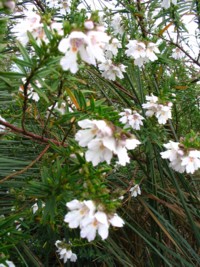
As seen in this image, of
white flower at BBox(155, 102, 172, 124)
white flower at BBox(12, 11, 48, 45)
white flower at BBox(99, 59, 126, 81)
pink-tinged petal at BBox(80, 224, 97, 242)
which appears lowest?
pink-tinged petal at BBox(80, 224, 97, 242)

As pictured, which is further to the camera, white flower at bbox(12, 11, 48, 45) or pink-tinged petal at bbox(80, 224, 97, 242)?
white flower at bbox(12, 11, 48, 45)

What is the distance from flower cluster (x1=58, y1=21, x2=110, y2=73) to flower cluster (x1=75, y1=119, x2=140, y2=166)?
0.14 m

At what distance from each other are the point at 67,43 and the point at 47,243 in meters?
1.55

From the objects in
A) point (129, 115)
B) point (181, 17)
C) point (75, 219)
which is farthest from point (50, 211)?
point (181, 17)

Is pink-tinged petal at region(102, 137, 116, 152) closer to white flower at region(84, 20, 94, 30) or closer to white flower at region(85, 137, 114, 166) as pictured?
white flower at region(85, 137, 114, 166)

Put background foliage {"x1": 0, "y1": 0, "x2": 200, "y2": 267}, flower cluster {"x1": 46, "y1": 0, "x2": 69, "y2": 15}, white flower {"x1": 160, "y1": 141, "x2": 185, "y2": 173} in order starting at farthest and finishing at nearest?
flower cluster {"x1": 46, "y1": 0, "x2": 69, "y2": 15}, white flower {"x1": 160, "y1": 141, "x2": 185, "y2": 173}, background foliage {"x1": 0, "y1": 0, "x2": 200, "y2": 267}

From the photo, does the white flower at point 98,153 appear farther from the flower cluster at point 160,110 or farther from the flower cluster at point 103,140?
the flower cluster at point 160,110

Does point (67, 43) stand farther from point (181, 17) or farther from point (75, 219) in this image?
point (181, 17)

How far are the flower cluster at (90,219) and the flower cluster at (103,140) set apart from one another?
105 millimetres

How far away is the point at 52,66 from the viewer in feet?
3.17

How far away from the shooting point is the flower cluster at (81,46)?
803mm

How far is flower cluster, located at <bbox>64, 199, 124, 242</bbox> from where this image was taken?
84cm

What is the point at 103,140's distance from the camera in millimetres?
839

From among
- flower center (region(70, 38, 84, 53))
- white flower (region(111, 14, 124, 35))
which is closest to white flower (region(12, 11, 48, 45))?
flower center (region(70, 38, 84, 53))
